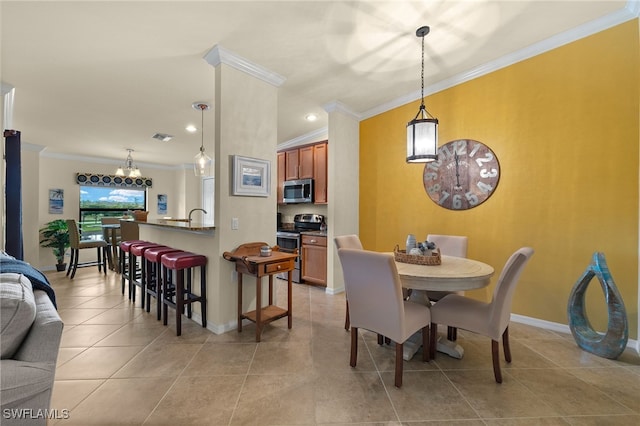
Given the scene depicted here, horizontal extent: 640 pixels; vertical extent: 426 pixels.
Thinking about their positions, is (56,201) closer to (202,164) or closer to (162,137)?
(162,137)

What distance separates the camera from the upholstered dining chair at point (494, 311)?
1.77m

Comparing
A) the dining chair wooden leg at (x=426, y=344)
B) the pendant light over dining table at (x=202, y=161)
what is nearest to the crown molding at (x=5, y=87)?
the pendant light over dining table at (x=202, y=161)

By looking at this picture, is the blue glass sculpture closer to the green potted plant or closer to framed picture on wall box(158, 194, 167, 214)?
the green potted plant

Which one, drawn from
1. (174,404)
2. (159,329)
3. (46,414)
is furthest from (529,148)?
(159,329)

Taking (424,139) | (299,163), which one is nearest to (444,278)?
(424,139)

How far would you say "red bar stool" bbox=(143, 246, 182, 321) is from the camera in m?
2.86

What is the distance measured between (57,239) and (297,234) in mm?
4937

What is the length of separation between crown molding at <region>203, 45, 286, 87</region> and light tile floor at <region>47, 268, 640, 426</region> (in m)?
2.57

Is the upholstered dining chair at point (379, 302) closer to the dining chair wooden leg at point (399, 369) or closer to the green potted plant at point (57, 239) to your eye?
the dining chair wooden leg at point (399, 369)

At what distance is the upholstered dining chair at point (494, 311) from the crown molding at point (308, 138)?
3433mm

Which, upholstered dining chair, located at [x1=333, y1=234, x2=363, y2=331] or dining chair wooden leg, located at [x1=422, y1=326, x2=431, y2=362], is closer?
dining chair wooden leg, located at [x1=422, y1=326, x2=431, y2=362]

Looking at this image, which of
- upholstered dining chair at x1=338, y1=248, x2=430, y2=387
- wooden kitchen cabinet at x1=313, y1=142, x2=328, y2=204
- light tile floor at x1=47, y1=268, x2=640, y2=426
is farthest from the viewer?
wooden kitchen cabinet at x1=313, y1=142, x2=328, y2=204

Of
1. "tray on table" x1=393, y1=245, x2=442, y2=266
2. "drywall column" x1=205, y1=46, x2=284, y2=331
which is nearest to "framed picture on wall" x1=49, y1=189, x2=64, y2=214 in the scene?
"drywall column" x1=205, y1=46, x2=284, y2=331

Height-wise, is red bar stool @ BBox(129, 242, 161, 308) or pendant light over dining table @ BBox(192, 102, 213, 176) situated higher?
pendant light over dining table @ BBox(192, 102, 213, 176)
